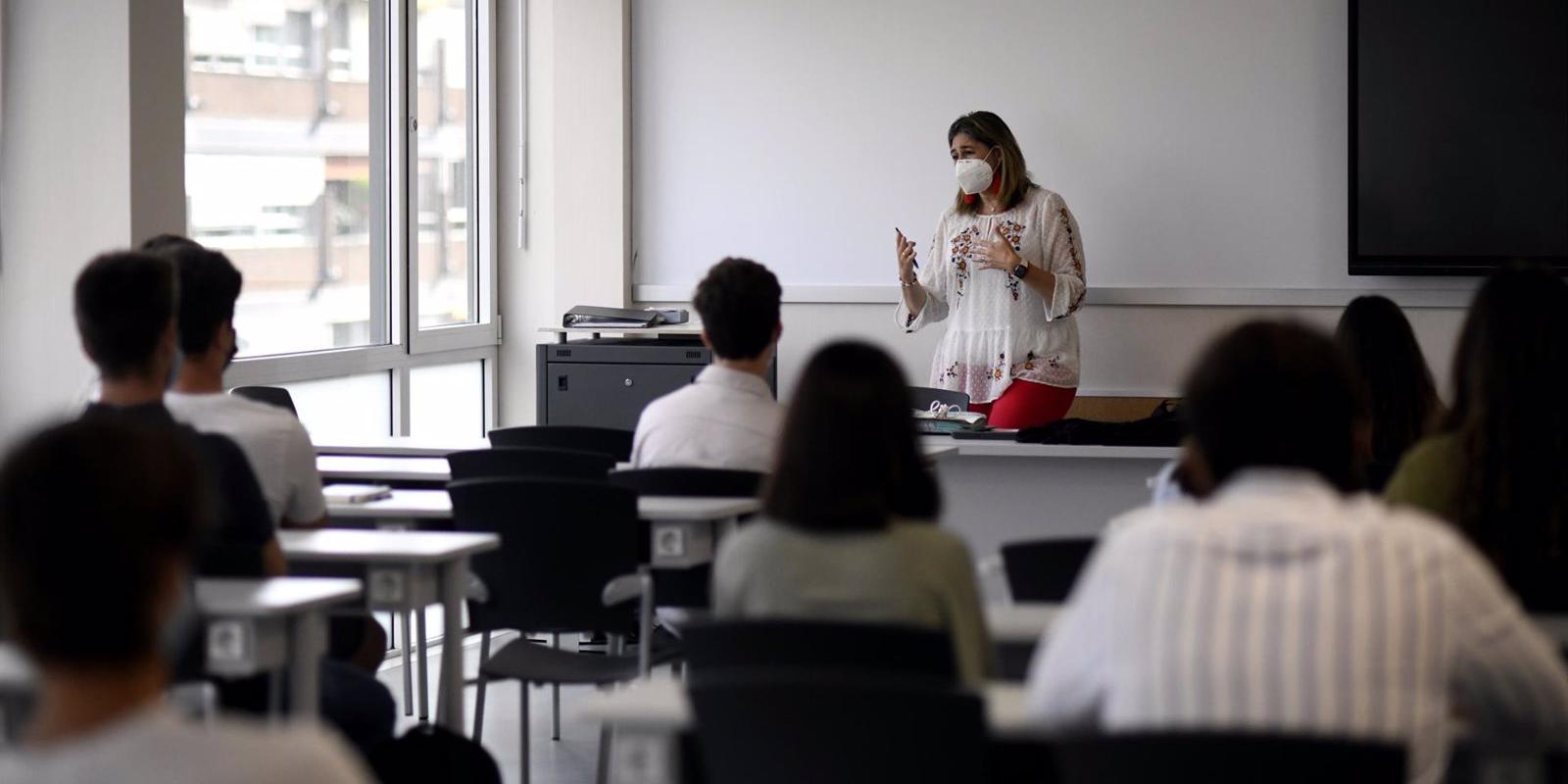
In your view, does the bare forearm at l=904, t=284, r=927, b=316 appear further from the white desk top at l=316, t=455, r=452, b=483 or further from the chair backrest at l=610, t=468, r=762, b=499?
the chair backrest at l=610, t=468, r=762, b=499

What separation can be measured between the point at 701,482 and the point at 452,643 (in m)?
0.69

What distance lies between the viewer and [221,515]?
9.38ft

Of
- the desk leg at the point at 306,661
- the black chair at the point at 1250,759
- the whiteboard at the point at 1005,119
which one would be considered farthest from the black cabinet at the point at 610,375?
the black chair at the point at 1250,759

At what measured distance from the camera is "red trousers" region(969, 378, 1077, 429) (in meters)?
6.17

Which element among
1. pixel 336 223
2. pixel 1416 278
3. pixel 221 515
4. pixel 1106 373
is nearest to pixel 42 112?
pixel 336 223

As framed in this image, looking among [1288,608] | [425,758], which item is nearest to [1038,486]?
[425,758]

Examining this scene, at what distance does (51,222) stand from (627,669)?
7.37 ft

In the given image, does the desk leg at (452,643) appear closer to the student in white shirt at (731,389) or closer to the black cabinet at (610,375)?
the student in white shirt at (731,389)

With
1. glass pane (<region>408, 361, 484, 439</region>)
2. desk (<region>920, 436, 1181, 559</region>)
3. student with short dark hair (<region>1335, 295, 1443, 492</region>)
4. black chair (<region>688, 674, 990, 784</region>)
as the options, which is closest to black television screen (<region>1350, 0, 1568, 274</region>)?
desk (<region>920, 436, 1181, 559</region>)

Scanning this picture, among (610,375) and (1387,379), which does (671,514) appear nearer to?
(1387,379)

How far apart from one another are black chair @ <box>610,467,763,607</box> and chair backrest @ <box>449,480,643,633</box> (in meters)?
0.09

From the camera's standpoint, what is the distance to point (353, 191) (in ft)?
20.9

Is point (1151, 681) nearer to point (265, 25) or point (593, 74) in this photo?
point (265, 25)

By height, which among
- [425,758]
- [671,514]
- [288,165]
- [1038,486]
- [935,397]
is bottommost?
[425,758]
